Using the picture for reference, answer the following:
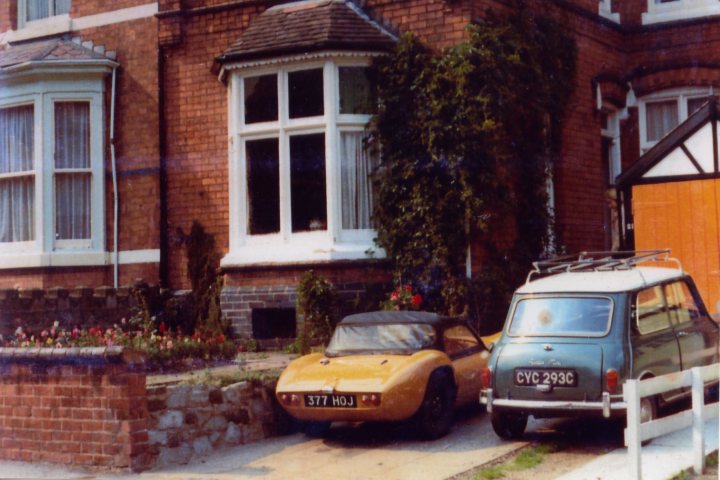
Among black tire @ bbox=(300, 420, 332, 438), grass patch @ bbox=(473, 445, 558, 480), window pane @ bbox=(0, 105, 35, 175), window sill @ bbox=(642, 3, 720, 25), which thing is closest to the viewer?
grass patch @ bbox=(473, 445, 558, 480)

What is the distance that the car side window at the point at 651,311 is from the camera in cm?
852

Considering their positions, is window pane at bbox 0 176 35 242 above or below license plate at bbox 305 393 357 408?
above

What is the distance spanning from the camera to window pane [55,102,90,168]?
49.5 ft

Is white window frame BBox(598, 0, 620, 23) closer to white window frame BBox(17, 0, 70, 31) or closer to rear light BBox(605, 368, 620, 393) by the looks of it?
white window frame BBox(17, 0, 70, 31)

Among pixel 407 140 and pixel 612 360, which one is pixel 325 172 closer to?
pixel 407 140

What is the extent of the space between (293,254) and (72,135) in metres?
4.75

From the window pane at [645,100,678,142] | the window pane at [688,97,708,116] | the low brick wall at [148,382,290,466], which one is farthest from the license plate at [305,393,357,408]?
the window pane at [688,97,708,116]

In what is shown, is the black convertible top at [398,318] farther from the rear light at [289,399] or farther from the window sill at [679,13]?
the window sill at [679,13]

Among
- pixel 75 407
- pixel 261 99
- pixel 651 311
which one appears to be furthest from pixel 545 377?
pixel 261 99

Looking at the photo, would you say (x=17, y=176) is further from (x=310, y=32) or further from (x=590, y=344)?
(x=590, y=344)

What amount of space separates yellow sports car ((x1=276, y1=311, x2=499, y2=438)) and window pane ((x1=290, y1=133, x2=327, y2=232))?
349cm

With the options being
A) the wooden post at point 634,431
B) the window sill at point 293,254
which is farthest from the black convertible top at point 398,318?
the wooden post at point 634,431

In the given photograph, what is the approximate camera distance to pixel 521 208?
43.7ft

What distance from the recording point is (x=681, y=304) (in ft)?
30.3
